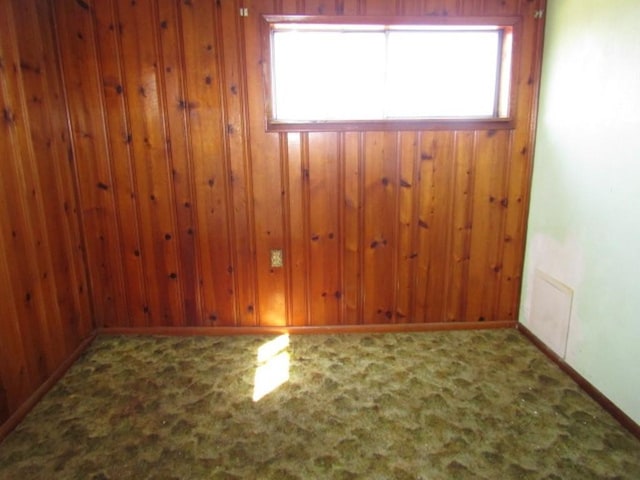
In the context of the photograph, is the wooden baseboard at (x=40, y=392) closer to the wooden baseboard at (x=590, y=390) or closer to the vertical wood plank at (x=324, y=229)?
the vertical wood plank at (x=324, y=229)

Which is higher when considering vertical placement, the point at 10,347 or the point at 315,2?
the point at 315,2

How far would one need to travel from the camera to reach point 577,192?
2.12 m

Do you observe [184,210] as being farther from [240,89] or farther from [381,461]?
[381,461]

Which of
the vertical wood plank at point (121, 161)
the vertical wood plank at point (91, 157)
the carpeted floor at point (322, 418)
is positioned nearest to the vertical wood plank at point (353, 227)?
the carpeted floor at point (322, 418)

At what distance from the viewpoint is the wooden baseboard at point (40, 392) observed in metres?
1.80

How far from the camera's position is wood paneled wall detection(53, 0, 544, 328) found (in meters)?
2.36

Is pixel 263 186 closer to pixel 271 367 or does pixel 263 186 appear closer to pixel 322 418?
pixel 271 367

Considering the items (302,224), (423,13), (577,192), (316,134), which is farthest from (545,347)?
(423,13)

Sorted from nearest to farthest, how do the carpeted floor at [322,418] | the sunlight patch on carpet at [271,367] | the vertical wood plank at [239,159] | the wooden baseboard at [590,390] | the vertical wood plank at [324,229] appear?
the carpeted floor at [322,418] → the wooden baseboard at [590,390] → the sunlight patch on carpet at [271,367] → the vertical wood plank at [239,159] → the vertical wood plank at [324,229]

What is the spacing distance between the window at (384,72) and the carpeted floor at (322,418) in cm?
148

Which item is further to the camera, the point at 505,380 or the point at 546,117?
the point at 546,117

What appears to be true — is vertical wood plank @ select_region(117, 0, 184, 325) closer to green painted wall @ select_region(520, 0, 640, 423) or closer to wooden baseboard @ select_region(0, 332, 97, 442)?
wooden baseboard @ select_region(0, 332, 97, 442)

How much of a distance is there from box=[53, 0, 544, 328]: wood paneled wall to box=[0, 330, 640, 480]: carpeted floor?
1.20 ft

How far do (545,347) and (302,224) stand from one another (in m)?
1.71
